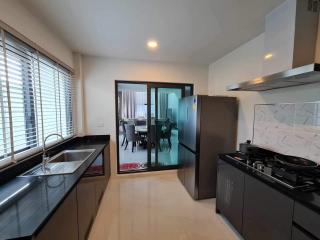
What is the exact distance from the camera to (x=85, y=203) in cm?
173

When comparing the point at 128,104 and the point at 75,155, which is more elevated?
the point at 128,104

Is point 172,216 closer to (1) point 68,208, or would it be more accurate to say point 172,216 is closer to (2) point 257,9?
(1) point 68,208

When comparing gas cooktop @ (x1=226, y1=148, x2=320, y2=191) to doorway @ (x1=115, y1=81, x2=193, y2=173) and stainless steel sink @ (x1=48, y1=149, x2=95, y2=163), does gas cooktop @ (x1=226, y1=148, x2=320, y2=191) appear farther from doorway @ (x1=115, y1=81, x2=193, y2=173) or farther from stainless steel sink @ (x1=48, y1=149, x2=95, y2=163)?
stainless steel sink @ (x1=48, y1=149, x2=95, y2=163)

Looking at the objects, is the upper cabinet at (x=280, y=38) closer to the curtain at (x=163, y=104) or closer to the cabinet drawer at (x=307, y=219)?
the cabinet drawer at (x=307, y=219)

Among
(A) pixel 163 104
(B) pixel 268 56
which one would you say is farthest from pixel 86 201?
(B) pixel 268 56

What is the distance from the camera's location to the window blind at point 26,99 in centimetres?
143

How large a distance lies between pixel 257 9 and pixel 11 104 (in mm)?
2694

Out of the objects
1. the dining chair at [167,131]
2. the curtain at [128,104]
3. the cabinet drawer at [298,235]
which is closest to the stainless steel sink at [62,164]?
the dining chair at [167,131]

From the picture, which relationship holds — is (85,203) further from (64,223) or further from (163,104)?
(163,104)

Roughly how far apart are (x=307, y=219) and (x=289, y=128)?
1.09 m

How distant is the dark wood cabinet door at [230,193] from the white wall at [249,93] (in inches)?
31.2

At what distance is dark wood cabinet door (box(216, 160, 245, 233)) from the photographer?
179 cm

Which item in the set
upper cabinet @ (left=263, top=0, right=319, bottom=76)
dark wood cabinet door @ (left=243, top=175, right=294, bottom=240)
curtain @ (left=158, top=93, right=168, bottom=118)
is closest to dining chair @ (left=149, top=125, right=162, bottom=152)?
curtain @ (left=158, top=93, right=168, bottom=118)

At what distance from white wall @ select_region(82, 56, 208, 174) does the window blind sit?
2.00 feet
